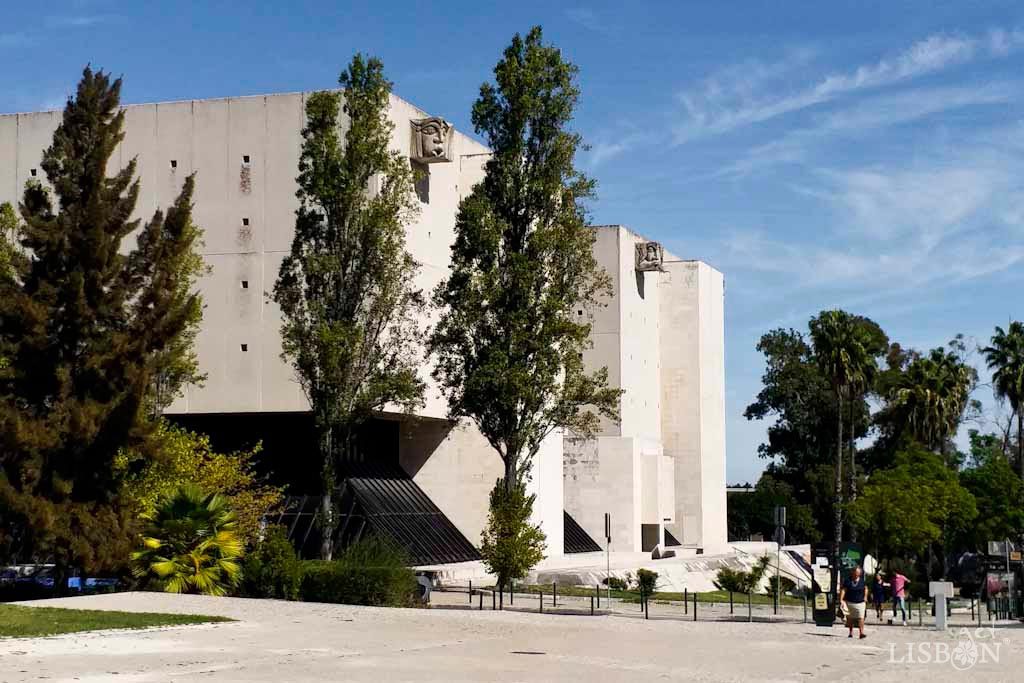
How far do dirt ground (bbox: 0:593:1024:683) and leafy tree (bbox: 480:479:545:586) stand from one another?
5.68 metres

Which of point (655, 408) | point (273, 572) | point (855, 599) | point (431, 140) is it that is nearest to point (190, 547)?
point (273, 572)

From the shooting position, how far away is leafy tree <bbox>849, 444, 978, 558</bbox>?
50.6 m

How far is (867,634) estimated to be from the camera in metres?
29.7

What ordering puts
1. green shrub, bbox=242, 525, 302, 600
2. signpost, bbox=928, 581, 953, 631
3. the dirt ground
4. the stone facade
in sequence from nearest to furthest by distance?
the dirt ground < signpost, bbox=928, 581, 953, 631 < green shrub, bbox=242, 525, 302, 600 < the stone facade

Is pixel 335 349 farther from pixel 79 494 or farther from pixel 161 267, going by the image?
pixel 79 494

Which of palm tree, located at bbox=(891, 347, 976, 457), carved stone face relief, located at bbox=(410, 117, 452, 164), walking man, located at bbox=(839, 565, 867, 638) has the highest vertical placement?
carved stone face relief, located at bbox=(410, 117, 452, 164)

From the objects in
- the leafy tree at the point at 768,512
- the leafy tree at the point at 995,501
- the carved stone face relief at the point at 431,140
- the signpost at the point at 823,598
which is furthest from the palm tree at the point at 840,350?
the signpost at the point at 823,598

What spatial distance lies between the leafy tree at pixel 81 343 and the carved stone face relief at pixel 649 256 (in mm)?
43178

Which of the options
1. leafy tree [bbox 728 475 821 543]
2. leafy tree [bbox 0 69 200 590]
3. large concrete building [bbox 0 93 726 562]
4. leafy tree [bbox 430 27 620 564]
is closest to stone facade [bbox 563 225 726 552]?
large concrete building [bbox 0 93 726 562]

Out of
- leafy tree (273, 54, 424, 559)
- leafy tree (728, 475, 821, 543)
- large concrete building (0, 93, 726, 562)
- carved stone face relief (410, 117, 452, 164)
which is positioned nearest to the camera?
leafy tree (273, 54, 424, 559)

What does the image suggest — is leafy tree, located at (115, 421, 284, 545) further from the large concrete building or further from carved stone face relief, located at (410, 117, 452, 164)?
carved stone face relief, located at (410, 117, 452, 164)

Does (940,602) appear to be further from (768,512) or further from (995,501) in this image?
(768,512)

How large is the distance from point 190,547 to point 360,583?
4309 mm

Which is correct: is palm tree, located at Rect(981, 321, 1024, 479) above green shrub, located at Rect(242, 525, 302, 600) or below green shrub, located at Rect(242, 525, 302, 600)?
above
